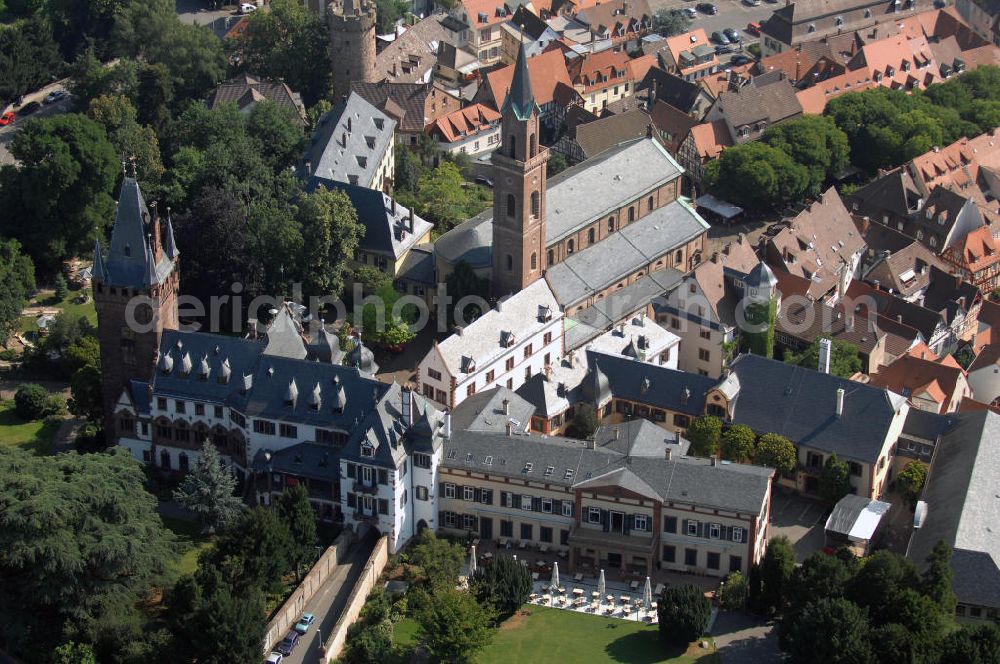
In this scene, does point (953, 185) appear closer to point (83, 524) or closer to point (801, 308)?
point (801, 308)

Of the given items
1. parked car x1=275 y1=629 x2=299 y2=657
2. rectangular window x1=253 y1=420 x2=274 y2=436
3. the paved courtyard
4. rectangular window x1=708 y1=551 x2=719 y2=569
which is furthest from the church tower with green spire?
parked car x1=275 y1=629 x2=299 y2=657

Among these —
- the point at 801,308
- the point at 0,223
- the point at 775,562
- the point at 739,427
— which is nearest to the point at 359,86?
the point at 0,223

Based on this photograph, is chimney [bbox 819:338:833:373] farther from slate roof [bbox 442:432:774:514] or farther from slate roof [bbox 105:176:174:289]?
slate roof [bbox 105:176:174:289]

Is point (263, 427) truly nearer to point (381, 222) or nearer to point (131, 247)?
point (131, 247)

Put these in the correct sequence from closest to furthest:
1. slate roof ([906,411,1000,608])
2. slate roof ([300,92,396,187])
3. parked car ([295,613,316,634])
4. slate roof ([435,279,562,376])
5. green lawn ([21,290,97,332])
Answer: parked car ([295,613,316,634]) → slate roof ([906,411,1000,608]) → slate roof ([435,279,562,376]) → green lawn ([21,290,97,332]) → slate roof ([300,92,396,187])

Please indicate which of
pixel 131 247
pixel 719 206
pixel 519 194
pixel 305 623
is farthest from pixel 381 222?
pixel 305 623

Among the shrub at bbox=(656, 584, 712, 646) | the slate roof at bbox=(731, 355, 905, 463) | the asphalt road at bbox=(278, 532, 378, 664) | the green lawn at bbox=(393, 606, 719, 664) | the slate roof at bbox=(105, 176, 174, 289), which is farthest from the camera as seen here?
the slate roof at bbox=(731, 355, 905, 463)
